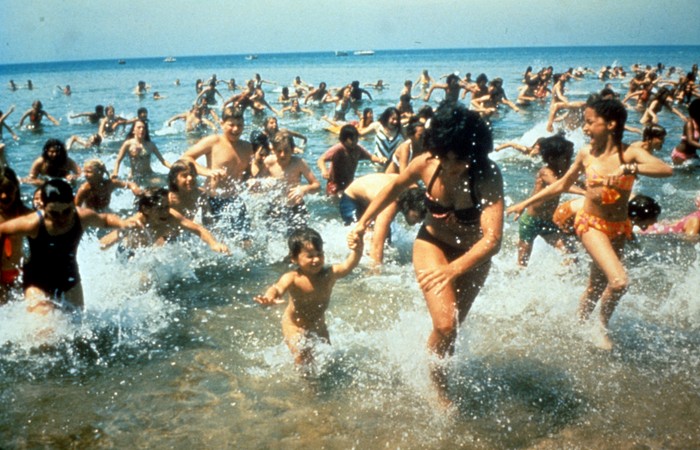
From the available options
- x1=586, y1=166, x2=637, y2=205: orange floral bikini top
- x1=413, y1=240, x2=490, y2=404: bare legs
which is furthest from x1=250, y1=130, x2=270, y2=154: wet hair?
x1=586, y1=166, x2=637, y2=205: orange floral bikini top

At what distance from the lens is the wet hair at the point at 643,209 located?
6090 mm

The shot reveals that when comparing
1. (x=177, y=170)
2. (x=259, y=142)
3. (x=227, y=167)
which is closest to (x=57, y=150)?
(x=177, y=170)

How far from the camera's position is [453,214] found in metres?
3.41

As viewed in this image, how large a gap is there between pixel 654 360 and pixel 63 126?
23680 mm

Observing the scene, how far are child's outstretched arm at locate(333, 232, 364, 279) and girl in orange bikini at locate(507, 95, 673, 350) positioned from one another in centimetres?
168

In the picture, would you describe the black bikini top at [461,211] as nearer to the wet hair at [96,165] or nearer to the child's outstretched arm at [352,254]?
the child's outstretched arm at [352,254]

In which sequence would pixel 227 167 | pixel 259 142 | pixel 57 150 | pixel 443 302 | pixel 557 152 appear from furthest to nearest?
pixel 259 142 → pixel 57 150 → pixel 227 167 → pixel 557 152 → pixel 443 302

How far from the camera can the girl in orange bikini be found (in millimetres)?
4059

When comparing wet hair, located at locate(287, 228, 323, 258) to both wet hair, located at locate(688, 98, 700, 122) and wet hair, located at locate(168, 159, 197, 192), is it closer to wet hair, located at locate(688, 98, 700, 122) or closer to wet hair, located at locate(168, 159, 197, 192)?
wet hair, located at locate(168, 159, 197, 192)

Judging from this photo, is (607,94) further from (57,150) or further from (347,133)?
(57,150)

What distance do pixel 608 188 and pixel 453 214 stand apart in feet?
4.85

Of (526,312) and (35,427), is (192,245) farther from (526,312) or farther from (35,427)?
(526,312)

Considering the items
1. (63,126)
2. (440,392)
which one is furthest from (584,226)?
(63,126)

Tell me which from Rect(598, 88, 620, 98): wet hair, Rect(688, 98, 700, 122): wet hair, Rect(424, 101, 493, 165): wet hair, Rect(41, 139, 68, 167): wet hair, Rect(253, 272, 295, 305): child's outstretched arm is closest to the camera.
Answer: Rect(424, 101, 493, 165): wet hair
